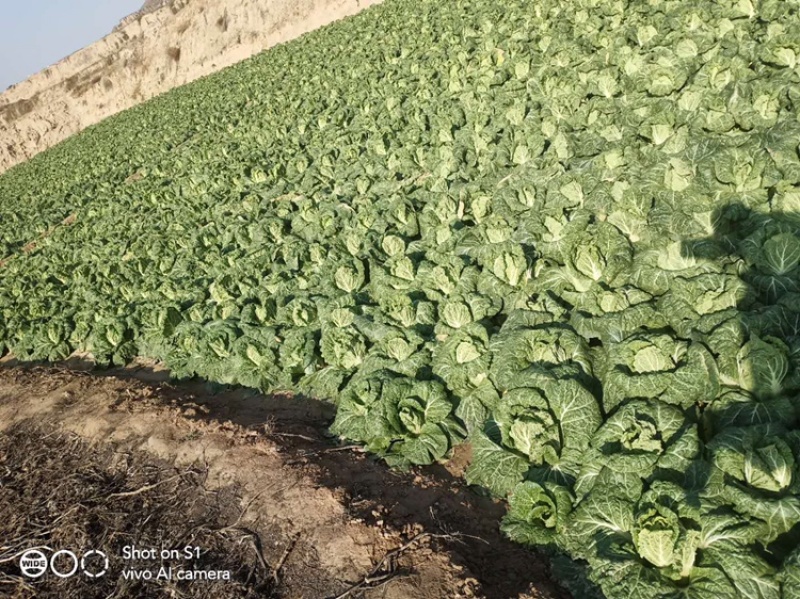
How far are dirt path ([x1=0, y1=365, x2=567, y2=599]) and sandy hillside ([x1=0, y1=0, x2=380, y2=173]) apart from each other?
137ft

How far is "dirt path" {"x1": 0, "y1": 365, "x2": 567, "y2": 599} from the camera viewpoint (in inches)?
174

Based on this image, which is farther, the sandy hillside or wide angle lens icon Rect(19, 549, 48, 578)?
the sandy hillside

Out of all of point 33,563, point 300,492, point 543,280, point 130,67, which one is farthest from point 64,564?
point 130,67

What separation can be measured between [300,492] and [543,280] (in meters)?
3.97

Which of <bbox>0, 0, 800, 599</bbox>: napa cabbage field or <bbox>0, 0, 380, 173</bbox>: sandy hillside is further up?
→ <bbox>0, 0, 380, 173</bbox>: sandy hillside

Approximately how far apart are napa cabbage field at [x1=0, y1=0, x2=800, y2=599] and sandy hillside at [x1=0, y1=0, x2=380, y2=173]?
3147 cm

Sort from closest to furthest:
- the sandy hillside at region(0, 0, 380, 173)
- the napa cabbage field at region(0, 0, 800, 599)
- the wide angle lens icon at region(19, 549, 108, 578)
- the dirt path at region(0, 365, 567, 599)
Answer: the napa cabbage field at region(0, 0, 800, 599), the dirt path at region(0, 365, 567, 599), the wide angle lens icon at region(19, 549, 108, 578), the sandy hillside at region(0, 0, 380, 173)

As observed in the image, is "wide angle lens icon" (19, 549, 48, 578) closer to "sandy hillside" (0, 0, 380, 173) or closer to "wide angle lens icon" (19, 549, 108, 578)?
"wide angle lens icon" (19, 549, 108, 578)

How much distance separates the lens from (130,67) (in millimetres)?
46844

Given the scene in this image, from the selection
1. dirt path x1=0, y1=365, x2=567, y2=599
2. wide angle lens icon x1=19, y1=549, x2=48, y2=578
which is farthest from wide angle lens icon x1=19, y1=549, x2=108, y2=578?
dirt path x1=0, y1=365, x2=567, y2=599

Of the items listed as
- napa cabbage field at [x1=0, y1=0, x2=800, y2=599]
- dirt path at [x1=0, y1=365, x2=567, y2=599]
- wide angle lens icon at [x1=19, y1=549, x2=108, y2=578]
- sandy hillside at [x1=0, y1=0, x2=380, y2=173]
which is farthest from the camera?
sandy hillside at [x1=0, y1=0, x2=380, y2=173]

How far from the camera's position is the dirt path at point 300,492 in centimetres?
441

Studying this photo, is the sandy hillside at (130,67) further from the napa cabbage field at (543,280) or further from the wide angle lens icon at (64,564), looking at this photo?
the wide angle lens icon at (64,564)

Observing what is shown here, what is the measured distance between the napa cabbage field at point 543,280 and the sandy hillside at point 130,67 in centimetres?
3147
